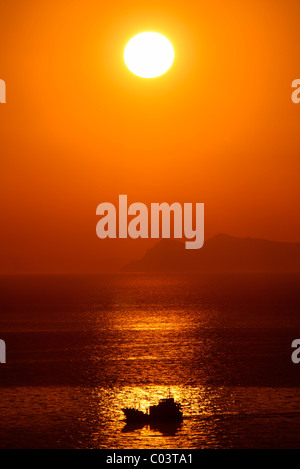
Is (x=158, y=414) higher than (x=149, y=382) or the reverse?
the reverse

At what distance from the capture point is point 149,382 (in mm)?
77812

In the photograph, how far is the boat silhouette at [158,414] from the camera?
2164 inches

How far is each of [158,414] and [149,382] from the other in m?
22.9

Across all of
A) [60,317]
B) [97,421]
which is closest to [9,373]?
[97,421]

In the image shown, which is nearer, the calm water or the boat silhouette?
the calm water

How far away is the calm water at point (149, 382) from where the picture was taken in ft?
170

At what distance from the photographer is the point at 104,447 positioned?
4906 cm

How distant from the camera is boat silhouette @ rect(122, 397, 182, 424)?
55.0 metres

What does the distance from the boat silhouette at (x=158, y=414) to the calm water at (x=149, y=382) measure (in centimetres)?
121

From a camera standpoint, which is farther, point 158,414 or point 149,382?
point 149,382

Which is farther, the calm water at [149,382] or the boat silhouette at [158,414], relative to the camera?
the boat silhouette at [158,414]

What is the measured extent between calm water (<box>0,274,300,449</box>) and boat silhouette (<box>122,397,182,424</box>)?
121cm
